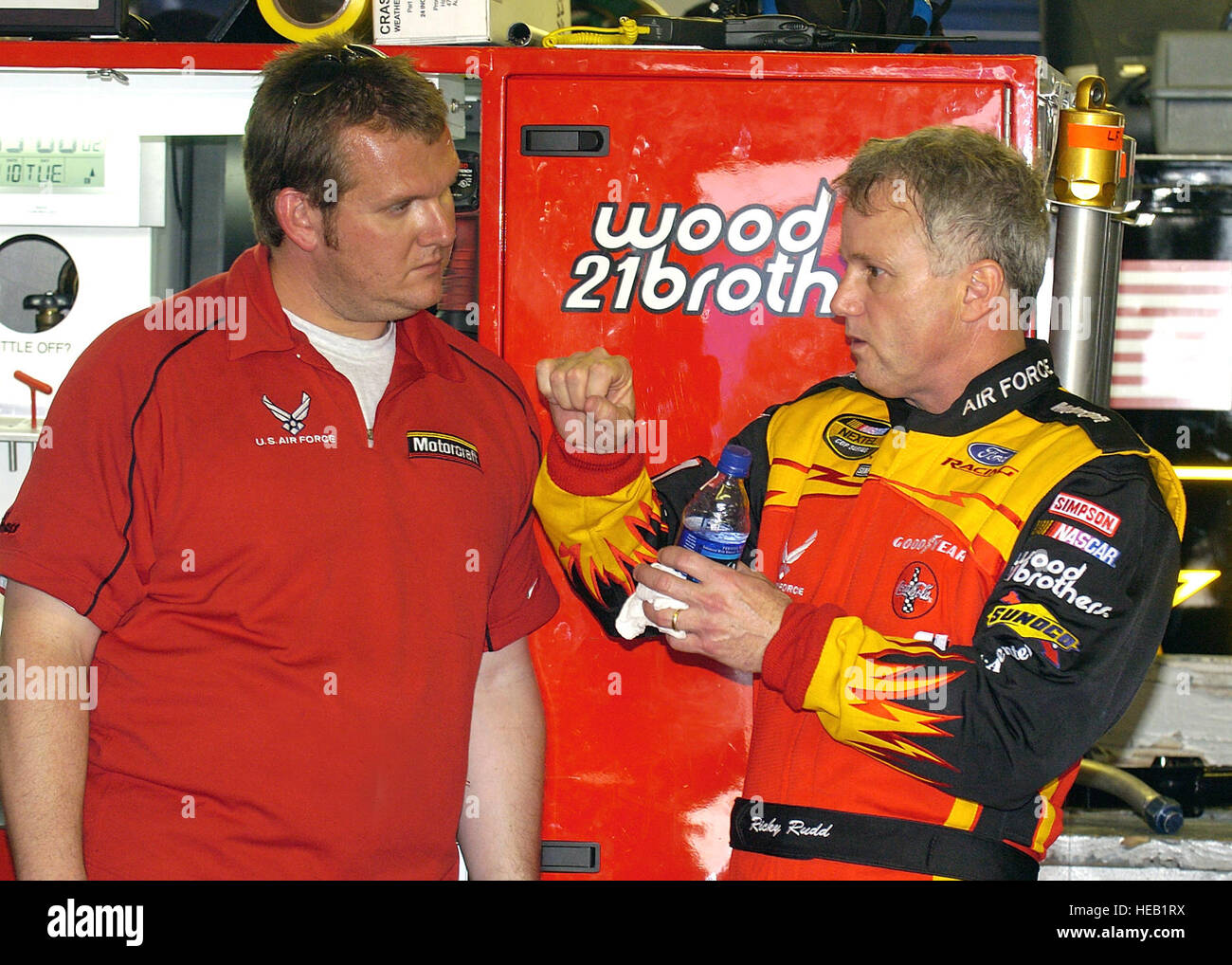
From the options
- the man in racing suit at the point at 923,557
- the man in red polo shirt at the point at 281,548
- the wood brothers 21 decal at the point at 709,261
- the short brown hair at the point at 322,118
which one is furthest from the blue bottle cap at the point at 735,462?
the short brown hair at the point at 322,118

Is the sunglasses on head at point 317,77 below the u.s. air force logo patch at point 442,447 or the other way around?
the other way around

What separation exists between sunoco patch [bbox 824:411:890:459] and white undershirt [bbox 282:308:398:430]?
0.72m

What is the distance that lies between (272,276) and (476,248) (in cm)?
45

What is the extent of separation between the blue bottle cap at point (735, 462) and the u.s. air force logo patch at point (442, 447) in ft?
1.33

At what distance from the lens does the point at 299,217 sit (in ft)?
6.16

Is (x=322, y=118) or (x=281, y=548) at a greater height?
(x=322, y=118)

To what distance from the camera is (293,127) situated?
185 cm

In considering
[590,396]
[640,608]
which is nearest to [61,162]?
[590,396]

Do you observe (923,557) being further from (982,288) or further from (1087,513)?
(982,288)

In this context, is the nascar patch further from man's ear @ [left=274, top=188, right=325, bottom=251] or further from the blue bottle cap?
man's ear @ [left=274, top=188, right=325, bottom=251]

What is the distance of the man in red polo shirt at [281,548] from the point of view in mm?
1675

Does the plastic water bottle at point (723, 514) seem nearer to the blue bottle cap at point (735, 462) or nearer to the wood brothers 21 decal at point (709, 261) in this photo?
A: the blue bottle cap at point (735, 462)

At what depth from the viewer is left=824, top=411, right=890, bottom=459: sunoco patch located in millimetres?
1991

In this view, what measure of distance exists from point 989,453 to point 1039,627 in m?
0.31
